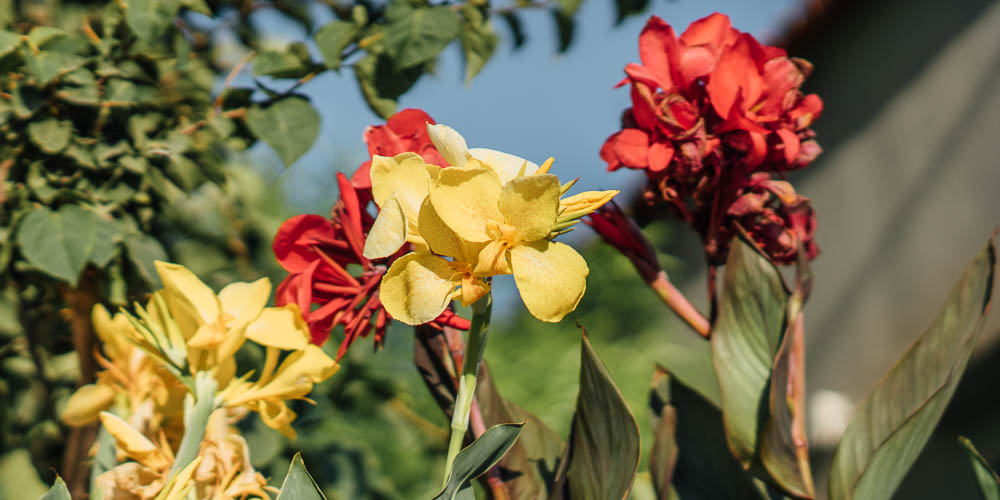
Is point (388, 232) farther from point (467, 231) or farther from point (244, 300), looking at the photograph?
point (244, 300)

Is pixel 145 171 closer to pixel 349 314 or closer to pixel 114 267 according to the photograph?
pixel 114 267

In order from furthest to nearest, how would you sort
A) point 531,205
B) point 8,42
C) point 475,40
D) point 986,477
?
point 475,40, point 8,42, point 986,477, point 531,205

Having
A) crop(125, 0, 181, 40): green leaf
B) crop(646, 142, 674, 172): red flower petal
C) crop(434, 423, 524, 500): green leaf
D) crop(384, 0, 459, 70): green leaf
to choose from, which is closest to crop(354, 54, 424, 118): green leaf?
crop(384, 0, 459, 70): green leaf

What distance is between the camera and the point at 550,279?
0.32 meters

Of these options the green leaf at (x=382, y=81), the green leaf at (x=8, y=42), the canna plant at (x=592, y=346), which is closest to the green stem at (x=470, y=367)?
the canna plant at (x=592, y=346)

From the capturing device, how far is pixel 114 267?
618 mm

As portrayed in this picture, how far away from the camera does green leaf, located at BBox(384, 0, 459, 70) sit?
59 cm

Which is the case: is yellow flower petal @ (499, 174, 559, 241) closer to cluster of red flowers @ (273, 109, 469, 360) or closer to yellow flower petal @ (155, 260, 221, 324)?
cluster of red flowers @ (273, 109, 469, 360)

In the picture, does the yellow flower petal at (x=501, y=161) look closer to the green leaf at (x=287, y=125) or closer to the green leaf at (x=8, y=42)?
the green leaf at (x=287, y=125)

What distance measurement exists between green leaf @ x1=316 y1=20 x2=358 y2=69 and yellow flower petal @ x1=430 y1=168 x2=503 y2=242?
34cm

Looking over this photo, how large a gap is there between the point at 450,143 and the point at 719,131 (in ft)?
0.60

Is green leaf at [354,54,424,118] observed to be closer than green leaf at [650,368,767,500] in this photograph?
No

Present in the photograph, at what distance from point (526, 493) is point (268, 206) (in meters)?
1.50

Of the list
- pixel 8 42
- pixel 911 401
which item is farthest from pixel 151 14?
pixel 911 401
